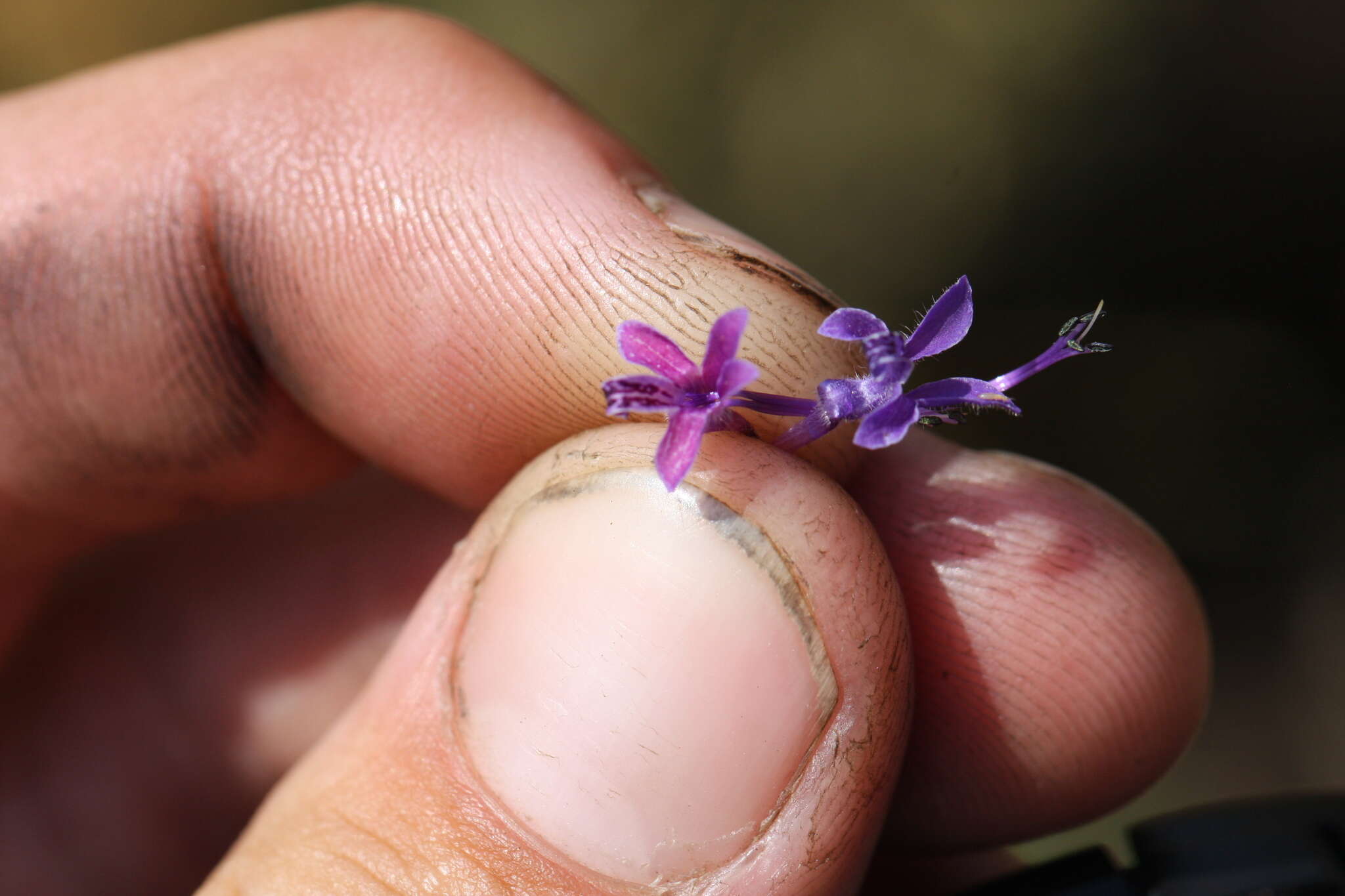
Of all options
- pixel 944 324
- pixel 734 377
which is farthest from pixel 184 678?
pixel 944 324

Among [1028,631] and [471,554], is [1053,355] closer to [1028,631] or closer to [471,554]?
[1028,631]

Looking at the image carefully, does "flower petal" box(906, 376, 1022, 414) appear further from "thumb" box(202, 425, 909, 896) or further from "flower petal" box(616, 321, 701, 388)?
"flower petal" box(616, 321, 701, 388)

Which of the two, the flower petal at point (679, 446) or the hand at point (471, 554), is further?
the hand at point (471, 554)

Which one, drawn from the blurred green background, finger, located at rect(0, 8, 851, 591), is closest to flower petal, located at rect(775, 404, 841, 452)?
finger, located at rect(0, 8, 851, 591)

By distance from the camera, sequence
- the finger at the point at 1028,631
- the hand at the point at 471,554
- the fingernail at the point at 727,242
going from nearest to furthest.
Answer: the hand at the point at 471,554, the fingernail at the point at 727,242, the finger at the point at 1028,631

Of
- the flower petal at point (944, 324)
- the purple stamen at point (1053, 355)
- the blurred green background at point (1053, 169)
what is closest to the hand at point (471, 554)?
the flower petal at point (944, 324)

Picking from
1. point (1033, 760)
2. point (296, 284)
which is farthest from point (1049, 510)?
point (296, 284)

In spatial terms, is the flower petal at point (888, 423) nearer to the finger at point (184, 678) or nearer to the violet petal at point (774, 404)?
the violet petal at point (774, 404)
